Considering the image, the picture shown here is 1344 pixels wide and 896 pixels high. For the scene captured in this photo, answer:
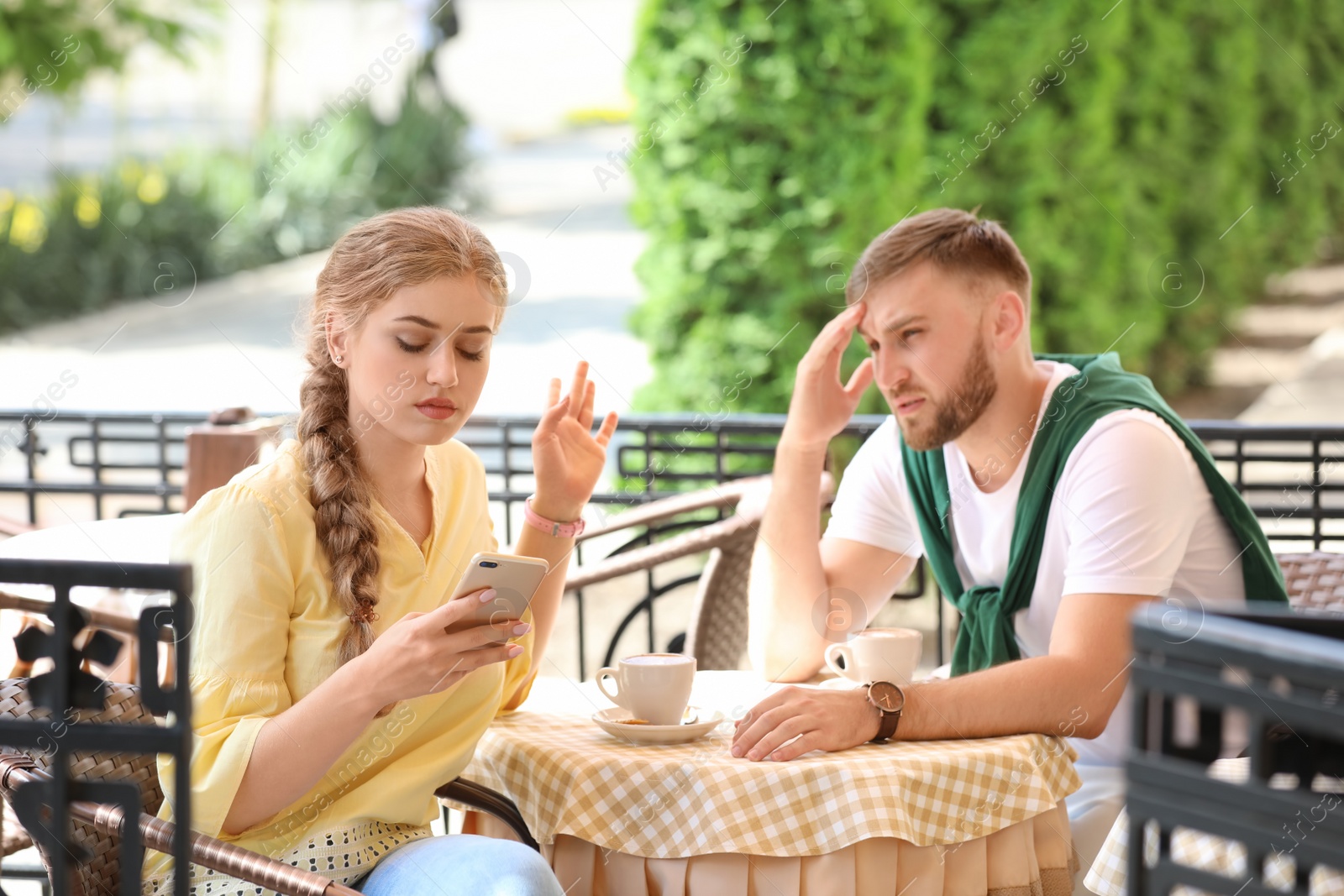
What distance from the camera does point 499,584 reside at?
1821mm

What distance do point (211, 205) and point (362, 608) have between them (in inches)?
495

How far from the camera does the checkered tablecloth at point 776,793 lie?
188 cm

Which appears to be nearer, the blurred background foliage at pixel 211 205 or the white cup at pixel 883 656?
the white cup at pixel 883 656

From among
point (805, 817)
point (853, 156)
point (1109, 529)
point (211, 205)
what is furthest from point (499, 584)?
point (211, 205)

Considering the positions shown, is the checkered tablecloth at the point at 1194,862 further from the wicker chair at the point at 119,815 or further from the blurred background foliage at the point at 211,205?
the blurred background foliage at the point at 211,205

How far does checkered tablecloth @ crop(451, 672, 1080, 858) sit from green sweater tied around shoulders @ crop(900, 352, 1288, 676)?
0.50 metres

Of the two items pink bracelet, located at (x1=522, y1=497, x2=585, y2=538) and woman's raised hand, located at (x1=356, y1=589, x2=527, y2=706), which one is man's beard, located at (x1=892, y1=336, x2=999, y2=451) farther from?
woman's raised hand, located at (x1=356, y1=589, x2=527, y2=706)

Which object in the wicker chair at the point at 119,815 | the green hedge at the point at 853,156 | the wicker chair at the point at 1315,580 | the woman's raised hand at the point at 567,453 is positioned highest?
the green hedge at the point at 853,156

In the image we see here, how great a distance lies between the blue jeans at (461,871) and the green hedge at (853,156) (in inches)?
154

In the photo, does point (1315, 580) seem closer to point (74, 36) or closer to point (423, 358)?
point (423, 358)

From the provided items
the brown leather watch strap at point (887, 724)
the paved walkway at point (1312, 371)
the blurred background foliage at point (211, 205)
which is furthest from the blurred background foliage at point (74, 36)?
the paved walkway at point (1312, 371)

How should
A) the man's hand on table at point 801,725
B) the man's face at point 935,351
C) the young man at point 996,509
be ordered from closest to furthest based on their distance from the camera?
the man's hand on table at point 801,725, the young man at point 996,509, the man's face at point 935,351

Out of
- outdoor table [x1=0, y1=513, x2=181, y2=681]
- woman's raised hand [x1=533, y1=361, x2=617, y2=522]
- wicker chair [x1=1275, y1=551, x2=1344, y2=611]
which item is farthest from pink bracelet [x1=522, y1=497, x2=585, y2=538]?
wicker chair [x1=1275, y1=551, x2=1344, y2=611]

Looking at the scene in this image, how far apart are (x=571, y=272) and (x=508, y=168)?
7073 millimetres
